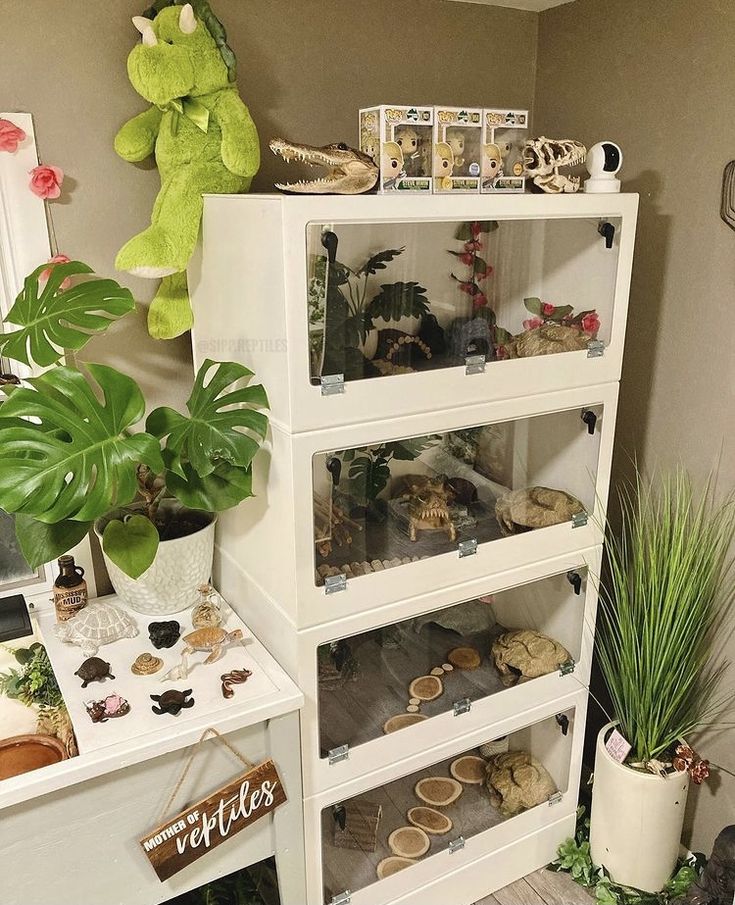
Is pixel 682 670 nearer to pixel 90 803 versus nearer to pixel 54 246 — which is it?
pixel 90 803

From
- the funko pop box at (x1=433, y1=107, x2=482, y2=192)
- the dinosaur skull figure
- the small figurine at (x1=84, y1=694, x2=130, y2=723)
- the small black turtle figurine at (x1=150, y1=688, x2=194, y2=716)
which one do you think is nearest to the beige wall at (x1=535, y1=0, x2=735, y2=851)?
the dinosaur skull figure

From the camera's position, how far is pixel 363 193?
136 centimetres

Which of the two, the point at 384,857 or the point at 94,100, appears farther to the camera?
the point at 384,857

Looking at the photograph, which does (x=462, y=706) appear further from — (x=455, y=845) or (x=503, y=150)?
(x=503, y=150)

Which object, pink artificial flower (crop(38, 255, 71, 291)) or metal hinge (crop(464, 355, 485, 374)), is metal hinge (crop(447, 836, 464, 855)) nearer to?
metal hinge (crop(464, 355, 485, 374))

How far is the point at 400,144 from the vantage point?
1.39 metres

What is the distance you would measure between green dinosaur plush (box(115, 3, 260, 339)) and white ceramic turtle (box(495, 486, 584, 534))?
0.80 m

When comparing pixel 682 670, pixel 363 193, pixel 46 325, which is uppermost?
pixel 363 193

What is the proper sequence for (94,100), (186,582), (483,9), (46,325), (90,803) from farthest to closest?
(483,9), (186,582), (94,100), (46,325), (90,803)

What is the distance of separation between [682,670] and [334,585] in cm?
81

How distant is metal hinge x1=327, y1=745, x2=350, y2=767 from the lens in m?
1.56

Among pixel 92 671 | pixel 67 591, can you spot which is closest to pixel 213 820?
pixel 92 671

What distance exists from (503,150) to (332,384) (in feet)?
1.82

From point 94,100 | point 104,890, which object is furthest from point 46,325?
point 104,890
